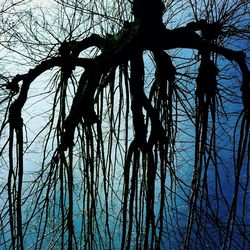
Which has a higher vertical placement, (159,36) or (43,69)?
(159,36)

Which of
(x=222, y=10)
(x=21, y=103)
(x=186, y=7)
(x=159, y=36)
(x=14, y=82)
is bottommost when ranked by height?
(x=21, y=103)

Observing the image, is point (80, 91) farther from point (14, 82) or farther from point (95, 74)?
point (14, 82)

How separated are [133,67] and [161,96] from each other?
14.8 inches

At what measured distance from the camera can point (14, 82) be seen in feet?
7.97

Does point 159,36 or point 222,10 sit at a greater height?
point 222,10

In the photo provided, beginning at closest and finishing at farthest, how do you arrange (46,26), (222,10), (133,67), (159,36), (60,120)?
(159,36)
(133,67)
(60,120)
(222,10)
(46,26)

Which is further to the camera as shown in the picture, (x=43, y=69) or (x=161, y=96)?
(x=161, y=96)

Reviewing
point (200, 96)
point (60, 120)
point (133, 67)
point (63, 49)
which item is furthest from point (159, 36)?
point (60, 120)

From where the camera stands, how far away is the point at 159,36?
7.53 ft

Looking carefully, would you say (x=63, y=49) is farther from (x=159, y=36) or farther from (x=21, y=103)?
(x=159, y=36)

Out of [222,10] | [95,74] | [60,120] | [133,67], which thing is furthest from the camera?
[222,10]

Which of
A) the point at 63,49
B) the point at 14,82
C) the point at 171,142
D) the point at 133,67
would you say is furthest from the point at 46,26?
the point at 171,142

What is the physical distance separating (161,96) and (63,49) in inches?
32.7

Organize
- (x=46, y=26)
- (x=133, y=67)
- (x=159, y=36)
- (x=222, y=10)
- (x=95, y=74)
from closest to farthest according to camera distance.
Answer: (x=95, y=74) → (x=159, y=36) → (x=133, y=67) → (x=222, y=10) → (x=46, y=26)
